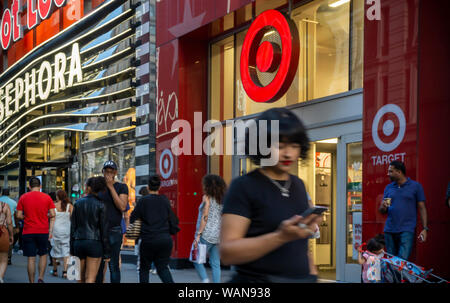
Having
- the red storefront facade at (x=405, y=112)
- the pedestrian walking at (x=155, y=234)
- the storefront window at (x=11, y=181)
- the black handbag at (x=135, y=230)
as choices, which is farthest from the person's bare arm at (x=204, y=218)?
the storefront window at (x=11, y=181)

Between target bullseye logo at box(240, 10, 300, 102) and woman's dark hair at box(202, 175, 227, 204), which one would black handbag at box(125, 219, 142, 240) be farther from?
target bullseye logo at box(240, 10, 300, 102)

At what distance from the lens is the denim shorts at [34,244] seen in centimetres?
1011

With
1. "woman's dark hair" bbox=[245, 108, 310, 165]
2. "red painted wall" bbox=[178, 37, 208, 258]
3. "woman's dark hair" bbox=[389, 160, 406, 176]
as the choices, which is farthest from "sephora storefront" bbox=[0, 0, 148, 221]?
"woman's dark hair" bbox=[245, 108, 310, 165]

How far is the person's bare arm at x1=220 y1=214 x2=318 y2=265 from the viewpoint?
2697 mm

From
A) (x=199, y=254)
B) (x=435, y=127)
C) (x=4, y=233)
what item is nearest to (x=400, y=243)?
(x=435, y=127)

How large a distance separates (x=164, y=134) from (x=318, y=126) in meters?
4.51

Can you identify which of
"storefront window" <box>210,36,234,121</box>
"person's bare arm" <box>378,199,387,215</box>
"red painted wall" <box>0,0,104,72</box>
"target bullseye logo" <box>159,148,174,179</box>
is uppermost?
"red painted wall" <box>0,0,104,72</box>

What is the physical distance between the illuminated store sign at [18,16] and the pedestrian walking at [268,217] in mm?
17849

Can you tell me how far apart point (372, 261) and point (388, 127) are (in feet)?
6.63

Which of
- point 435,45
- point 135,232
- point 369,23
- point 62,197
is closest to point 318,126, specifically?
point 369,23

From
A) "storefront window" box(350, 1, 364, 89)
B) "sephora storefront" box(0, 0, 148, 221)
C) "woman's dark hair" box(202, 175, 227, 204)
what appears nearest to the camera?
"woman's dark hair" box(202, 175, 227, 204)

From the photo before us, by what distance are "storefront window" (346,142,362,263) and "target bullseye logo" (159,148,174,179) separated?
5.00 meters

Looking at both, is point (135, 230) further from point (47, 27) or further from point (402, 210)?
point (47, 27)

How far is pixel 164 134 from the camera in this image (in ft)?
46.7
